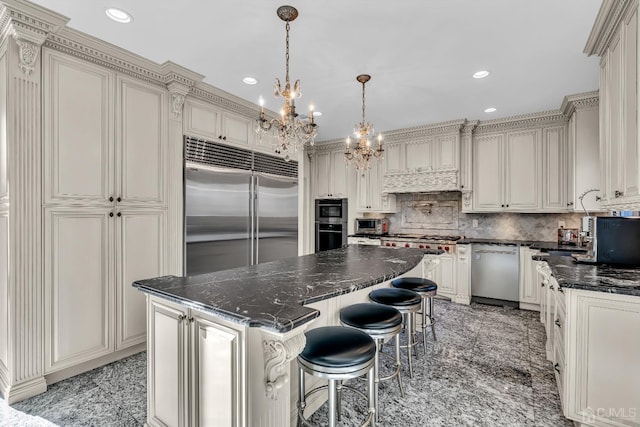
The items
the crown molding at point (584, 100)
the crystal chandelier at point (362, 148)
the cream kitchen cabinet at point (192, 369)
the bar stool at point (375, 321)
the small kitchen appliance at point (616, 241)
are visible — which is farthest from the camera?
the crown molding at point (584, 100)

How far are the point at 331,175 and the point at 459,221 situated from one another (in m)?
2.48

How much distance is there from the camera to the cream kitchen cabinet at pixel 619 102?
1740 millimetres

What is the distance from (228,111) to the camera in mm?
3605

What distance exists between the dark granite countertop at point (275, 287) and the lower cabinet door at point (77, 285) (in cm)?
118

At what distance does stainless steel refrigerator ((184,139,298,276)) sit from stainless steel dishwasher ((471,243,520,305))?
2.86m

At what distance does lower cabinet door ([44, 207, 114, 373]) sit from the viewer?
2281mm

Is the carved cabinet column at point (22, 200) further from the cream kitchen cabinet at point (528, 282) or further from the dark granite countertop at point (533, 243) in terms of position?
the cream kitchen cabinet at point (528, 282)

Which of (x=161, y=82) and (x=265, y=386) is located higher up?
(x=161, y=82)

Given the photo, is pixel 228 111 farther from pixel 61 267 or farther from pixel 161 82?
pixel 61 267

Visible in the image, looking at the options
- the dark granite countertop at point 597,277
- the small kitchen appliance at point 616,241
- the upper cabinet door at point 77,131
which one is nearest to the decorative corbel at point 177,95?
the upper cabinet door at point 77,131

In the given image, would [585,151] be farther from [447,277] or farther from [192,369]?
[192,369]

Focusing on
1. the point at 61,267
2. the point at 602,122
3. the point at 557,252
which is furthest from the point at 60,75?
the point at 557,252

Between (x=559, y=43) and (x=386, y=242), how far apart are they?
3.32 m

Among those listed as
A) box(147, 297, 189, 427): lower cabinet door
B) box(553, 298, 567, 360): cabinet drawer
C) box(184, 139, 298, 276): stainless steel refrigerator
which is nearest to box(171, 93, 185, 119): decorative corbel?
box(184, 139, 298, 276): stainless steel refrigerator
